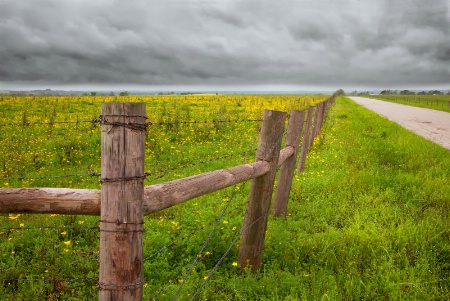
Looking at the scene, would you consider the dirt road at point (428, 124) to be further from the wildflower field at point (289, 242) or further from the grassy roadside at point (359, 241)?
the grassy roadside at point (359, 241)

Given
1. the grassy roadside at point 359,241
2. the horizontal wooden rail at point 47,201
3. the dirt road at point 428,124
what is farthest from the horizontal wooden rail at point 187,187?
the dirt road at point 428,124

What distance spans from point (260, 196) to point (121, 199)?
2.29 m

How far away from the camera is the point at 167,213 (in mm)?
5582

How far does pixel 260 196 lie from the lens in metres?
3.85

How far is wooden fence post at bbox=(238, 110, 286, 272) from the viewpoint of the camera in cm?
378

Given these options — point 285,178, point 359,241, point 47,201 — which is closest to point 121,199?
point 47,201

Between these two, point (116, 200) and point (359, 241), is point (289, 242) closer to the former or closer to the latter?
point (359, 241)

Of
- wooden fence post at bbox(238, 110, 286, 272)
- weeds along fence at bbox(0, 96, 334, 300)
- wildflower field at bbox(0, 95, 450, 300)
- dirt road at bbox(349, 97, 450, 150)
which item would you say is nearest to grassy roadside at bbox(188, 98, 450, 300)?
wildflower field at bbox(0, 95, 450, 300)

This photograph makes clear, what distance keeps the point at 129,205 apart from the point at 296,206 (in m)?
4.53

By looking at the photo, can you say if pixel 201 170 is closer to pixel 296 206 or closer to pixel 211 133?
pixel 296 206

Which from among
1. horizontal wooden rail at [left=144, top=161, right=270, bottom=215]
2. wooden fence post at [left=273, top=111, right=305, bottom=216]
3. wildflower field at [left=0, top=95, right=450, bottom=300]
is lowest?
wildflower field at [left=0, top=95, right=450, bottom=300]

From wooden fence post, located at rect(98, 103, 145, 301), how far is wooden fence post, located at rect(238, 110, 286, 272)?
7.04 feet

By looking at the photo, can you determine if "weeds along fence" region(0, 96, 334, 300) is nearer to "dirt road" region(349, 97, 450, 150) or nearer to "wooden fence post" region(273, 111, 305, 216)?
"wooden fence post" region(273, 111, 305, 216)

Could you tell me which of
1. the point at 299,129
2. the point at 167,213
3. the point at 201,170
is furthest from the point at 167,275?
the point at 201,170
